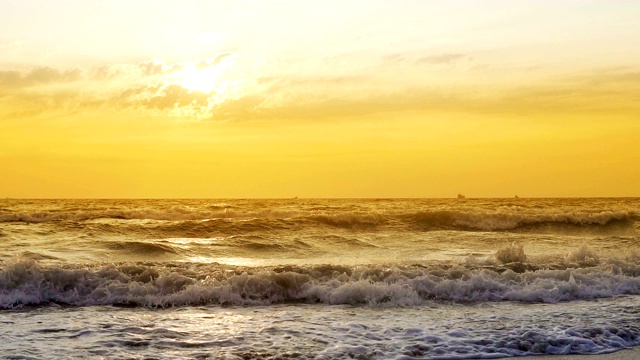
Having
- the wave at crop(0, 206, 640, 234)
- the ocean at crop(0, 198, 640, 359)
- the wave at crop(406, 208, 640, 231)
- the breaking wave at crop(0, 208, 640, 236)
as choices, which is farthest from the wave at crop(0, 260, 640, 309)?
the wave at crop(406, 208, 640, 231)

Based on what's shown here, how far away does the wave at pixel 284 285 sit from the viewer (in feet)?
39.5

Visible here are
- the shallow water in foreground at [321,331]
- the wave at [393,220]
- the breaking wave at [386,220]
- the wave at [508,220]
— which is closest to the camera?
the shallow water in foreground at [321,331]

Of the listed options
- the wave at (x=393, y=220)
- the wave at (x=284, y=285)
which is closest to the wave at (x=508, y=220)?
the wave at (x=393, y=220)

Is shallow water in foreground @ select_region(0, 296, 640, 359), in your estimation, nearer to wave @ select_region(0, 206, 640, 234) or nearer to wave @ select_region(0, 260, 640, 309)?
wave @ select_region(0, 260, 640, 309)

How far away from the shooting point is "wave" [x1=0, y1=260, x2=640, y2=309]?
39.5 ft

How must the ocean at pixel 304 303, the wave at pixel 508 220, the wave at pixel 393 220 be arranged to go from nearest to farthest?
the ocean at pixel 304 303 < the wave at pixel 393 220 < the wave at pixel 508 220

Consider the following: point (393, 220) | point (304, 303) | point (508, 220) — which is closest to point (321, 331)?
point (304, 303)

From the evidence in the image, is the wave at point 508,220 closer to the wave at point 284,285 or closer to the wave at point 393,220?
the wave at point 393,220

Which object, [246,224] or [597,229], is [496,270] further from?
[597,229]

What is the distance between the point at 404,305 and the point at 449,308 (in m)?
0.83

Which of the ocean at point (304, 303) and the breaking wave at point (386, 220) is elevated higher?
the breaking wave at point (386, 220)

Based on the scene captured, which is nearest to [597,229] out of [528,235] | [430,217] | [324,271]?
[528,235]

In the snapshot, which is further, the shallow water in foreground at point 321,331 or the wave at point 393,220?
the wave at point 393,220

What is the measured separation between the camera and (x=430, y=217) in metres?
32.0
